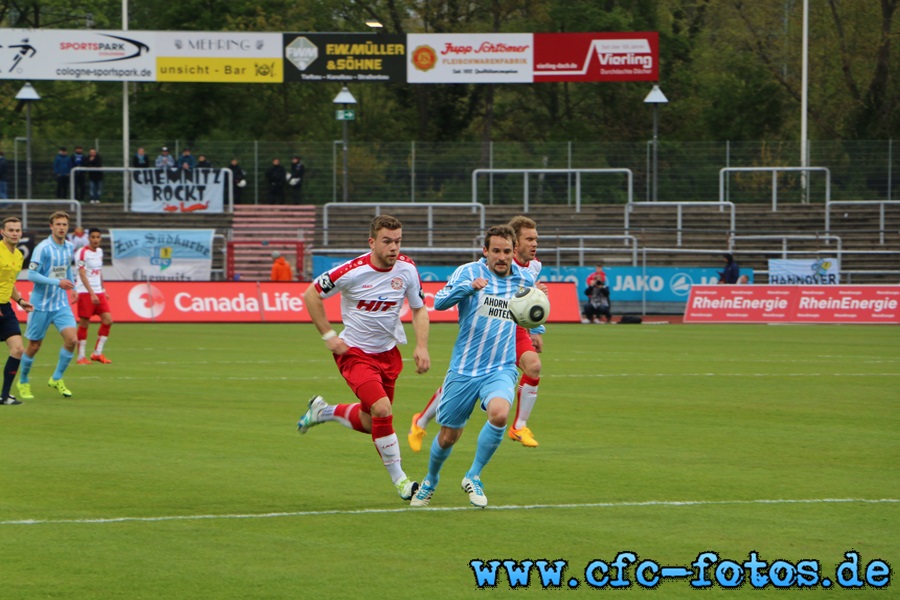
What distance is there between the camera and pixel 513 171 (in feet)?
146

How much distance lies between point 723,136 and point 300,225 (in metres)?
22.2

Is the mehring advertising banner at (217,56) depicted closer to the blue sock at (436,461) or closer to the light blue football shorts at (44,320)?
the light blue football shorts at (44,320)

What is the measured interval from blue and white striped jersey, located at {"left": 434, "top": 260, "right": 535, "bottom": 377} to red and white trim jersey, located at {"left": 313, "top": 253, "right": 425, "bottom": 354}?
0.38 meters

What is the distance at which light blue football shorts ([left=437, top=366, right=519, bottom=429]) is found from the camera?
9.94 meters

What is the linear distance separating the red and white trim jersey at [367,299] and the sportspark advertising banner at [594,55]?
1495 inches

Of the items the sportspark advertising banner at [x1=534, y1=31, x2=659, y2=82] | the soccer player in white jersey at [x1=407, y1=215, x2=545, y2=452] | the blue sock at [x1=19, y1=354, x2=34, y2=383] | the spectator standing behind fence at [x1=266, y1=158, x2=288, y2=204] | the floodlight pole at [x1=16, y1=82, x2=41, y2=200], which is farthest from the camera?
the sportspark advertising banner at [x1=534, y1=31, x2=659, y2=82]

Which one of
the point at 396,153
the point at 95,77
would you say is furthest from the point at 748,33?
the point at 95,77

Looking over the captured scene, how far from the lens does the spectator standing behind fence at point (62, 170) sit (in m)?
43.9

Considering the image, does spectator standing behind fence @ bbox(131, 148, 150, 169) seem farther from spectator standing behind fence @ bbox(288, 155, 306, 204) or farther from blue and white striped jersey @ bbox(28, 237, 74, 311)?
blue and white striped jersey @ bbox(28, 237, 74, 311)

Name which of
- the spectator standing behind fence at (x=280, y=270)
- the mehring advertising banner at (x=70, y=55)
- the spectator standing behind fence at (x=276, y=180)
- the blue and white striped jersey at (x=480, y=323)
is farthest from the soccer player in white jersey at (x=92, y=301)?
the mehring advertising banner at (x=70, y=55)

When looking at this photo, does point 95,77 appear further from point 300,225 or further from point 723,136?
point 723,136

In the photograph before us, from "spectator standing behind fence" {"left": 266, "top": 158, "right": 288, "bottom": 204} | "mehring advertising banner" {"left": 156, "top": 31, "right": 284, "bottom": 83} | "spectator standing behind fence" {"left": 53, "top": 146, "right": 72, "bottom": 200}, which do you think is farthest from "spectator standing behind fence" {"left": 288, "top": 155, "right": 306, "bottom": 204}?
"spectator standing behind fence" {"left": 53, "top": 146, "right": 72, "bottom": 200}

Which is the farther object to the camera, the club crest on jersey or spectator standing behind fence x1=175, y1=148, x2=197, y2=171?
spectator standing behind fence x1=175, y1=148, x2=197, y2=171

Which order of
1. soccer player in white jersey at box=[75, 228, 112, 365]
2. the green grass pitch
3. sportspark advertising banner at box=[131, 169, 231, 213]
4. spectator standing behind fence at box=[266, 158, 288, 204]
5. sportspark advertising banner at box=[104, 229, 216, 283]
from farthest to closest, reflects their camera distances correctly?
spectator standing behind fence at box=[266, 158, 288, 204]
sportspark advertising banner at box=[131, 169, 231, 213]
sportspark advertising banner at box=[104, 229, 216, 283]
soccer player in white jersey at box=[75, 228, 112, 365]
the green grass pitch
